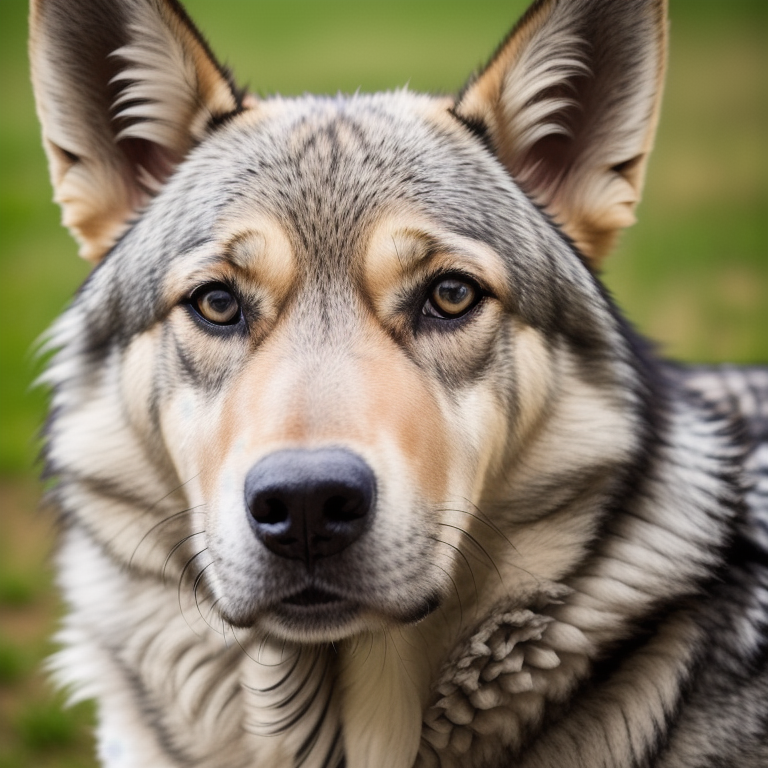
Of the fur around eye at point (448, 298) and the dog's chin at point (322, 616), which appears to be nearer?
the dog's chin at point (322, 616)

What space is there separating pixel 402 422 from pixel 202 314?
757 mm

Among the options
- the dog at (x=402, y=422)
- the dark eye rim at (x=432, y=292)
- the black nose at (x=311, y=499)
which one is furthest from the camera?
the dark eye rim at (x=432, y=292)

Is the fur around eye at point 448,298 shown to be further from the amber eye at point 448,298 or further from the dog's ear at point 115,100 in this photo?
the dog's ear at point 115,100

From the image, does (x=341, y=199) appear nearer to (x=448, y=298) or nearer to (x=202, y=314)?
(x=448, y=298)

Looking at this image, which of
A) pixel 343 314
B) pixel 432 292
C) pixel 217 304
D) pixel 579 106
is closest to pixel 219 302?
pixel 217 304

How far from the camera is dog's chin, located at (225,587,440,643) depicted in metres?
2.27

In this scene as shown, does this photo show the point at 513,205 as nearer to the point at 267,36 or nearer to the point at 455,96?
the point at 455,96

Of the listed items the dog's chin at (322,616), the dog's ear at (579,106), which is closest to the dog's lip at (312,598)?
the dog's chin at (322,616)

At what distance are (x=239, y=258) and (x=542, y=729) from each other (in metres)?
1.59

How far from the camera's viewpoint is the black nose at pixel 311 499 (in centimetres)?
208

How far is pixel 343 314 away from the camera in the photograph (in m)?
2.53

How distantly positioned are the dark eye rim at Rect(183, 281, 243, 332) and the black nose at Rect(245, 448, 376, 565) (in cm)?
63

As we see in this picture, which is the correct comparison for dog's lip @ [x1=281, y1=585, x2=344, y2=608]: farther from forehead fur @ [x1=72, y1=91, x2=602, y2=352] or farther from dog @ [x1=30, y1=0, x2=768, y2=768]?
forehead fur @ [x1=72, y1=91, x2=602, y2=352]

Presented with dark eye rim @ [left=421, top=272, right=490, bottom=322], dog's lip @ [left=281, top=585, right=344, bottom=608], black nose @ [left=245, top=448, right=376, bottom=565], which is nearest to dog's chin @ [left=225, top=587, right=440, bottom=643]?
dog's lip @ [left=281, top=585, right=344, bottom=608]
